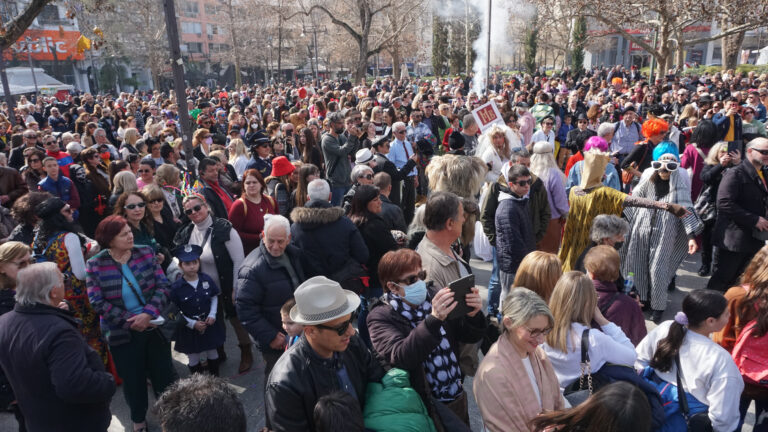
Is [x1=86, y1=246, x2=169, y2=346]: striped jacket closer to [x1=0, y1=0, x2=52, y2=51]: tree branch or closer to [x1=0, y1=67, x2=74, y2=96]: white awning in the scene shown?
[x1=0, y1=0, x2=52, y2=51]: tree branch

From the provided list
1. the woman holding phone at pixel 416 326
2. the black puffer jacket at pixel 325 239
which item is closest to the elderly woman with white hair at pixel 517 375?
the woman holding phone at pixel 416 326

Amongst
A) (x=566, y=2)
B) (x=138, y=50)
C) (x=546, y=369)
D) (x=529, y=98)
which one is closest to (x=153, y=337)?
(x=546, y=369)

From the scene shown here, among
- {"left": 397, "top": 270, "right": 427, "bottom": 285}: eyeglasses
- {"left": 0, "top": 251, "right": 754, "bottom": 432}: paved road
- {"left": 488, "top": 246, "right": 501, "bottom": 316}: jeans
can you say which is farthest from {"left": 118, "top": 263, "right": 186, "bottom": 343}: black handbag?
{"left": 488, "top": 246, "right": 501, "bottom": 316}: jeans

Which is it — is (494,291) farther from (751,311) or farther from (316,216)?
(751,311)

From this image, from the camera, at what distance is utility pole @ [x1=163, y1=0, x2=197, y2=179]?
670 centimetres

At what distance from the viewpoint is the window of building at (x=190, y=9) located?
63375 mm

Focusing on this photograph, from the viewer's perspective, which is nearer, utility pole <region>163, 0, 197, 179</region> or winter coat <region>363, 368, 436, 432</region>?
winter coat <region>363, 368, 436, 432</region>

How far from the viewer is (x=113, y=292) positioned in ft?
12.4

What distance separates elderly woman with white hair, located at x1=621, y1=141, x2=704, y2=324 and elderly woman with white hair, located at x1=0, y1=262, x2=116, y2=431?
505 centimetres

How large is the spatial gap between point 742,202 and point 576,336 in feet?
11.7

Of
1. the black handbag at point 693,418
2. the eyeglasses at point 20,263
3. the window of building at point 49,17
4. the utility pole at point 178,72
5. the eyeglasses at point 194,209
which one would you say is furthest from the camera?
the window of building at point 49,17

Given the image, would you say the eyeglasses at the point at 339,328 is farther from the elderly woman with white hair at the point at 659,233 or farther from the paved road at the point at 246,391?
the elderly woman with white hair at the point at 659,233

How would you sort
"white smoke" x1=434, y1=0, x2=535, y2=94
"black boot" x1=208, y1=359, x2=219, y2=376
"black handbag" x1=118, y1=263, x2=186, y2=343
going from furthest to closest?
1. "white smoke" x1=434, y1=0, x2=535, y2=94
2. "black boot" x1=208, y1=359, x2=219, y2=376
3. "black handbag" x1=118, y1=263, x2=186, y2=343

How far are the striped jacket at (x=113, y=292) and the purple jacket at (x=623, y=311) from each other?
10.6ft
